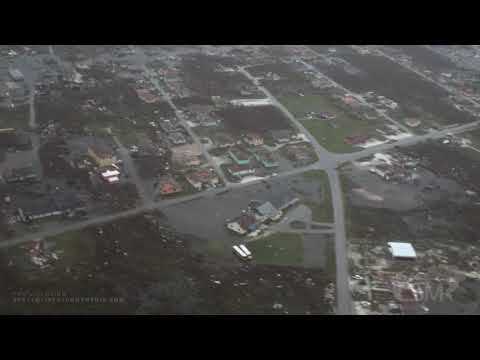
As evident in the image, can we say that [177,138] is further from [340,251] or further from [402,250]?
→ [402,250]

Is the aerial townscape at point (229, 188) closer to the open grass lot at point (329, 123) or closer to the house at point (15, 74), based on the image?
the open grass lot at point (329, 123)

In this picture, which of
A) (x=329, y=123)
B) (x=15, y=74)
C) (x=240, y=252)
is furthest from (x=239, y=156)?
(x=15, y=74)

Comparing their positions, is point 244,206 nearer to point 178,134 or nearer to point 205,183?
point 205,183

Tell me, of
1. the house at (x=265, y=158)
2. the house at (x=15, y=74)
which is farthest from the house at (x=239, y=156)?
the house at (x=15, y=74)

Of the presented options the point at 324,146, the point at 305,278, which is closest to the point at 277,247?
the point at 305,278

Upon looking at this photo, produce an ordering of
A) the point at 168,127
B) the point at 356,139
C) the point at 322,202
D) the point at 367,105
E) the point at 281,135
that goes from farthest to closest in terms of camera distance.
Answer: the point at 367,105, the point at 356,139, the point at 281,135, the point at 168,127, the point at 322,202

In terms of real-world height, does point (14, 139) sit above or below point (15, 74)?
below

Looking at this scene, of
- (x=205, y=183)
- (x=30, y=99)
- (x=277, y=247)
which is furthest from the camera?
(x=30, y=99)

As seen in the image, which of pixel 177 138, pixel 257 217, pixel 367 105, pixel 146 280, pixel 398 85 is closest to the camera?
pixel 146 280
